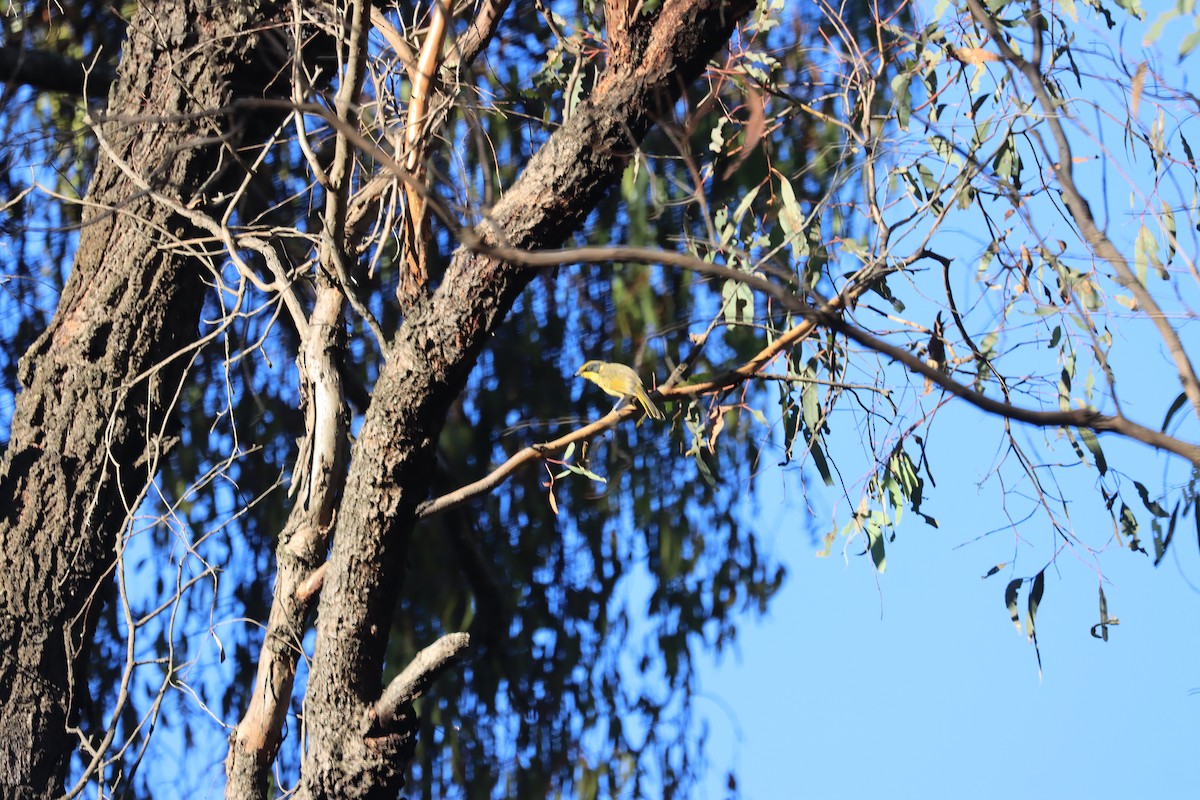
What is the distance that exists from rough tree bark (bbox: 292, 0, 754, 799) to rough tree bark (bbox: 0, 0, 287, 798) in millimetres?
661

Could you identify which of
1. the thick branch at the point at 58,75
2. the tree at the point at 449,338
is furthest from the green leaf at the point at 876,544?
the thick branch at the point at 58,75

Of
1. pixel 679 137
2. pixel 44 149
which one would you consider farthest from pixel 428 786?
pixel 679 137

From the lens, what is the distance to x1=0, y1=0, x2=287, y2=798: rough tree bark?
2102 millimetres

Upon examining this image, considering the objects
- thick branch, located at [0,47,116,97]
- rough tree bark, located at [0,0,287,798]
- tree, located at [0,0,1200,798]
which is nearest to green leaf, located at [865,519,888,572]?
tree, located at [0,0,1200,798]

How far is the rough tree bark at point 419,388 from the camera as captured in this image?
5.04ft

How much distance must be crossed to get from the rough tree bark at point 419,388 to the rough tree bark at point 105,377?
0.66 meters

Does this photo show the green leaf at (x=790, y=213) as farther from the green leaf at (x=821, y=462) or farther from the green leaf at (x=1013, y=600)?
the green leaf at (x=1013, y=600)

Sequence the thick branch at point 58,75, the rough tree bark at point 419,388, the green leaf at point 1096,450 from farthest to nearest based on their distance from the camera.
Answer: the thick branch at point 58,75 → the green leaf at point 1096,450 → the rough tree bark at point 419,388

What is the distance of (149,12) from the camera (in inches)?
88.2

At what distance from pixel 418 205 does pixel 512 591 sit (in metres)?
1.26

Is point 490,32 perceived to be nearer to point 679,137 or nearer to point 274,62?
point 274,62

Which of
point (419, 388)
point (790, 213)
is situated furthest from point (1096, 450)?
point (419, 388)

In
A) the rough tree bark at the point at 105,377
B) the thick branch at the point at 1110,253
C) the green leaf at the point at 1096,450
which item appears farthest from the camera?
the rough tree bark at the point at 105,377

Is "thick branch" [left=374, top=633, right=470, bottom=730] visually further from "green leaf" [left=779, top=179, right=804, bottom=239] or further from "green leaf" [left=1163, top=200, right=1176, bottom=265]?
"green leaf" [left=1163, top=200, right=1176, bottom=265]
